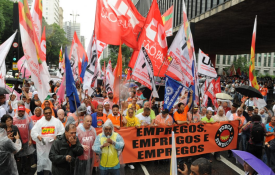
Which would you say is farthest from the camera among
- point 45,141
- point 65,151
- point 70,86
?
point 70,86

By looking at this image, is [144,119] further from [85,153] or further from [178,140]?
[85,153]

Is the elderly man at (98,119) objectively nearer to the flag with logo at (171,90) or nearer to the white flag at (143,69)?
the white flag at (143,69)

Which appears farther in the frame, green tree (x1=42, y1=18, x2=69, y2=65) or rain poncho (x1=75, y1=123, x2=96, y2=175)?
green tree (x1=42, y1=18, x2=69, y2=65)

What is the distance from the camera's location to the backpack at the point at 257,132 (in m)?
5.65

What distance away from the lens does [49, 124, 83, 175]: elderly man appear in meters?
3.71

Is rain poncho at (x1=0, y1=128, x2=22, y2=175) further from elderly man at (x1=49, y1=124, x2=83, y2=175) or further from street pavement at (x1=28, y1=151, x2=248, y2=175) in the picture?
street pavement at (x1=28, y1=151, x2=248, y2=175)

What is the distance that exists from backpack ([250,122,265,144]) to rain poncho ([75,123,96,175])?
3786 millimetres

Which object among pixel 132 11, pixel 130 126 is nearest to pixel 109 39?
pixel 132 11

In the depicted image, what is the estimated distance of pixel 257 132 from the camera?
18.6ft

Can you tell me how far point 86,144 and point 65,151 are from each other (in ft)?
2.34

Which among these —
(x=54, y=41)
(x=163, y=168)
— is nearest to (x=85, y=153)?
(x=163, y=168)

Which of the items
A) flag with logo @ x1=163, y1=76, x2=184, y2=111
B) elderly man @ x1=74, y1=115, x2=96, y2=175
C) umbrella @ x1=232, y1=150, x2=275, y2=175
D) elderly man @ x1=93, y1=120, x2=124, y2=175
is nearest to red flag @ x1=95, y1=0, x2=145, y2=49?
flag with logo @ x1=163, y1=76, x2=184, y2=111

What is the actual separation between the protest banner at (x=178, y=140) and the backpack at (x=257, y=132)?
96cm

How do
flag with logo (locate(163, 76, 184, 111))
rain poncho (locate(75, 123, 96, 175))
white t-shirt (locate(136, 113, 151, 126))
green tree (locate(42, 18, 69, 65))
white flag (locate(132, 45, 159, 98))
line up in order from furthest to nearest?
green tree (locate(42, 18, 69, 65))
white flag (locate(132, 45, 159, 98))
flag with logo (locate(163, 76, 184, 111))
white t-shirt (locate(136, 113, 151, 126))
rain poncho (locate(75, 123, 96, 175))
